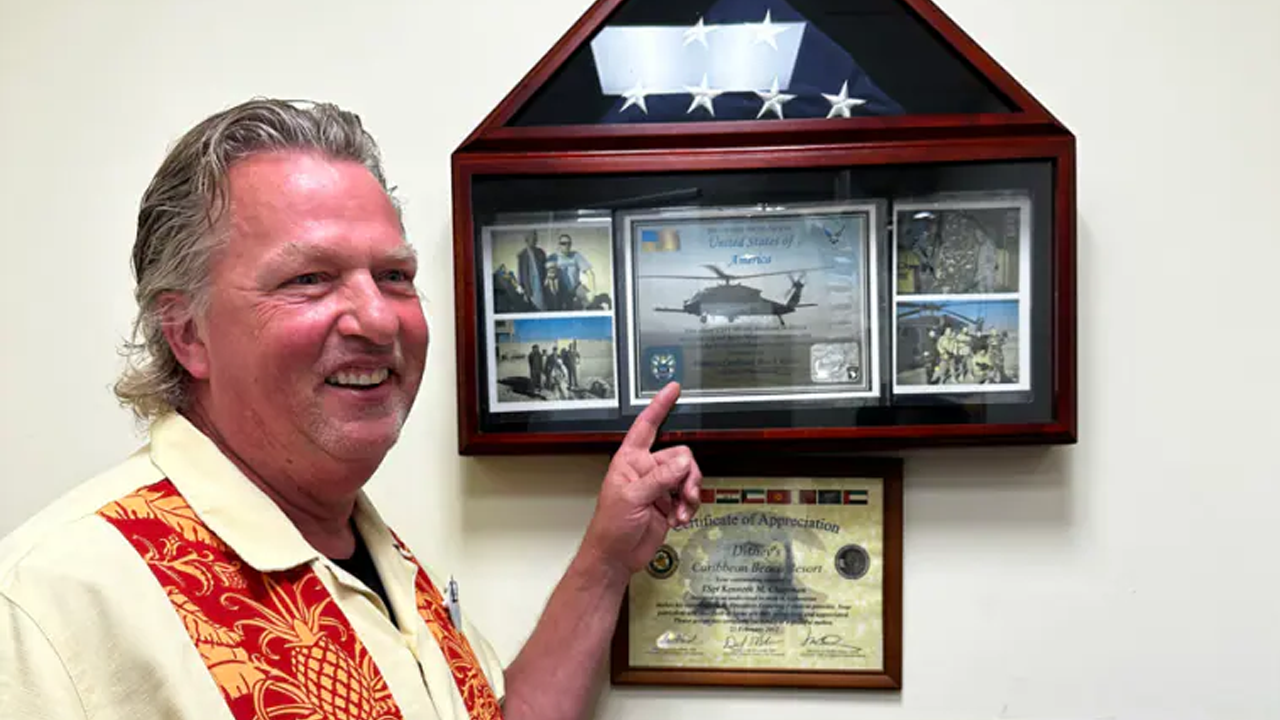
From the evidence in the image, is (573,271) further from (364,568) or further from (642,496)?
(364,568)

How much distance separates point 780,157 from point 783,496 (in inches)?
16.1

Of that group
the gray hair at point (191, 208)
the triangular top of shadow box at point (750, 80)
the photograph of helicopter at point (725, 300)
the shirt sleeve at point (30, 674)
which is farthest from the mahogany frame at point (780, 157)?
the shirt sleeve at point (30, 674)

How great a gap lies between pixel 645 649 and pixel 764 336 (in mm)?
416

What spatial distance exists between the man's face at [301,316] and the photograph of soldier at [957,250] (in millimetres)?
589

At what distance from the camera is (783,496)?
1.03m

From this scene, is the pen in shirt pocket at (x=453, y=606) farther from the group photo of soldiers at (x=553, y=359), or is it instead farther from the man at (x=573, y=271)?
the man at (x=573, y=271)

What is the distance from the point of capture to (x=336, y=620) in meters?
0.71

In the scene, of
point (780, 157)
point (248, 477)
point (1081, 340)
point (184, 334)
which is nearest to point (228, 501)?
point (248, 477)

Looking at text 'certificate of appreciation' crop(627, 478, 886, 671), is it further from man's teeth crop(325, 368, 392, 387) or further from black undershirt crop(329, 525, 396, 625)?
man's teeth crop(325, 368, 392, 387)

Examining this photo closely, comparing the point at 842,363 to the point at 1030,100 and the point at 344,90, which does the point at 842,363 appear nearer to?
the point at 1030,100

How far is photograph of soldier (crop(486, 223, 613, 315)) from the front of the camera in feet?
3.27

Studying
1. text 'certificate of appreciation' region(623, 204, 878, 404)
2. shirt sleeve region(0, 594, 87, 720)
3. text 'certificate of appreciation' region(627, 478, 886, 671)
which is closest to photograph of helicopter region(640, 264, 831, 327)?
text 'certificate of appreciation' region(623, 204, 878, 404)

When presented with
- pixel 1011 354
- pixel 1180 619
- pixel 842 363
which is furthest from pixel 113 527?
pixel 1180 619
